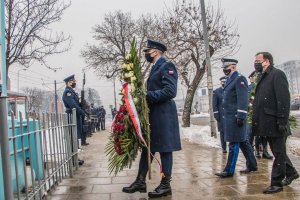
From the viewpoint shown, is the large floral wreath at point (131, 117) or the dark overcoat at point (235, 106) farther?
the dark overcoat at point (235, 106)

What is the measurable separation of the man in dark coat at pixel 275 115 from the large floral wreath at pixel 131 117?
1.64 metres

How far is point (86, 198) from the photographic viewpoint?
5152 millimetres

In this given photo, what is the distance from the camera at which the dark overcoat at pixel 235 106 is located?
6242 millimetres

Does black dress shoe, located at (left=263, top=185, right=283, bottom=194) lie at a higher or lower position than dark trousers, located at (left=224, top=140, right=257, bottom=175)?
lower

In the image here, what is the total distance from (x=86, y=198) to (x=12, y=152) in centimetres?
144

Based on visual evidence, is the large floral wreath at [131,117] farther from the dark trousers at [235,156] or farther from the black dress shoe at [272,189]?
the dark trousers at [235,156]

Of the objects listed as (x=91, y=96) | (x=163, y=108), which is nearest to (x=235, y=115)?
(x=163, y=108)

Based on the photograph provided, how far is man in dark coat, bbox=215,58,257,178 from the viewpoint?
6.26 metres

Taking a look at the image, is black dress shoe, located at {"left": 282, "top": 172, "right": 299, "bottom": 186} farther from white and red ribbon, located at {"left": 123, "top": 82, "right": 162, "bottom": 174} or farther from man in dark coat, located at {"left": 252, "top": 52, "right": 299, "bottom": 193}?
white and red ribbon, located at {"left": 123, "top": 82, "right": 162, "bottom": 174}

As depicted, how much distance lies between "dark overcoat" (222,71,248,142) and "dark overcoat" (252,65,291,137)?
0.75 meters

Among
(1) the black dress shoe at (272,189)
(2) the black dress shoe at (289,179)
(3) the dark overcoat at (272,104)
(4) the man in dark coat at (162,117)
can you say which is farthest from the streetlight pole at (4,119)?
(2) the black dress shoe at (289,179)

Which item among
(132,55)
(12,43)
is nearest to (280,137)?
(132,55)

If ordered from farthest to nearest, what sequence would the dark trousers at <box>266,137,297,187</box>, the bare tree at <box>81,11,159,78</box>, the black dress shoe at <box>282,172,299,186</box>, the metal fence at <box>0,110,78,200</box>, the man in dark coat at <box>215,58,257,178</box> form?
the bare tree at <box>81,11,159,78</box>
the man in dark coat at <box>215,58,257,178</box>
the black dress shoe at <box>282,172,299,186</box>
the dark trousers at <box>266,137,297,187</box>
the metal fence at <box>0,110,78,200</box>

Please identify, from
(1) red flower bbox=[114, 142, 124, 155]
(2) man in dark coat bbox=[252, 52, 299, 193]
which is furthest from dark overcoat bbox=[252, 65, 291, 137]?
(1) red flower bbox=[114, 142, 124, 155]
